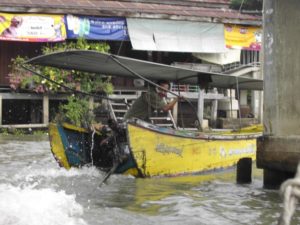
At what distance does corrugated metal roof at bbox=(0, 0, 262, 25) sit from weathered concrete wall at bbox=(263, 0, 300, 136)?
34.2 ft

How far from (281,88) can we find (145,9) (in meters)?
12.1

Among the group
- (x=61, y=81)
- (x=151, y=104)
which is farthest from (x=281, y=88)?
(x=61, y=81)

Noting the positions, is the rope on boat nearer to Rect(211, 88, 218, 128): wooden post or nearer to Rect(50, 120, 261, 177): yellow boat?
Rect(50, 120, 261, 177): yellow boat

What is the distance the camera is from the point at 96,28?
18.2m

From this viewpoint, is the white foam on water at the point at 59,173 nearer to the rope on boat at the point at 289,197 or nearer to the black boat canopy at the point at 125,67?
the black boat canopy at the point at 125,67

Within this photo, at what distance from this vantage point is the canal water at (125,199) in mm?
6543

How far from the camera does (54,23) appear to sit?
17.4m

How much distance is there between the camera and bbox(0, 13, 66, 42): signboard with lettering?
1679 centimetres

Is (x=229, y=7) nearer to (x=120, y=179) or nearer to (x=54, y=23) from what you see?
(x=54, y=23)

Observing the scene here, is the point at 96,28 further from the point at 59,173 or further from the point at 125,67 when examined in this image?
the point at 125,67

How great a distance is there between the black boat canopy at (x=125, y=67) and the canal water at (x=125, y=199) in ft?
5.87

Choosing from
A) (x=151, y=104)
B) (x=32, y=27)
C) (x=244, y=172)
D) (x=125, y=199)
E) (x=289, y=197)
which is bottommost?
(x=125, y=199)

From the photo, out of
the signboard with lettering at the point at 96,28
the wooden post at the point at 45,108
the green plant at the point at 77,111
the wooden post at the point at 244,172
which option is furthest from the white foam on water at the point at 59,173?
the signboard with lettering at the point at 96,28

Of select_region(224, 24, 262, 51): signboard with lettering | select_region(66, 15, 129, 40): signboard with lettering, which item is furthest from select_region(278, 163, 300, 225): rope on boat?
select_region(224, 24, 262, 51): signboard with lettering
